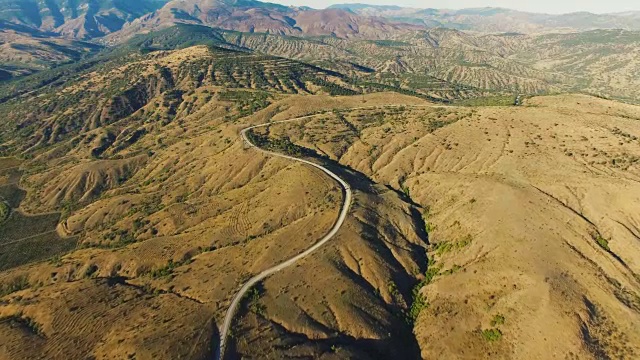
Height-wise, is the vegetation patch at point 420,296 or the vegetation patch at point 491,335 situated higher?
the vegetation patch at point 491,335

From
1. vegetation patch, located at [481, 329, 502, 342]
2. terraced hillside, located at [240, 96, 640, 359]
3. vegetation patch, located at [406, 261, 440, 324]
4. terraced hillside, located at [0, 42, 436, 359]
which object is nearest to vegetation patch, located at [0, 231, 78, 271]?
terraced hillside, located at [0, 42, 436, 359]

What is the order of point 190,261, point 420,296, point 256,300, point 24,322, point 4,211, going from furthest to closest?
point 4,211 → point 190,261 → point 420,296 → point 24,322 → point 256,300

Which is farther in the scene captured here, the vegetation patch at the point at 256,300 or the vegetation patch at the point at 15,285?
the vegetation patch at the point at 15,285

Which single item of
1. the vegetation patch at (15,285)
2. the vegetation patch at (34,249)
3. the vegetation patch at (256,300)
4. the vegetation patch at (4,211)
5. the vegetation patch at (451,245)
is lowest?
the vegetation patch at (4,211)

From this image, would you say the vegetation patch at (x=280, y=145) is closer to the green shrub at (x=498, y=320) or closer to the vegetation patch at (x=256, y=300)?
the vegetation patch at (x=256, y=300)

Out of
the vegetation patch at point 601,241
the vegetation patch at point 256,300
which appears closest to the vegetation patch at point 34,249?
the vegetation patch at point 256,300

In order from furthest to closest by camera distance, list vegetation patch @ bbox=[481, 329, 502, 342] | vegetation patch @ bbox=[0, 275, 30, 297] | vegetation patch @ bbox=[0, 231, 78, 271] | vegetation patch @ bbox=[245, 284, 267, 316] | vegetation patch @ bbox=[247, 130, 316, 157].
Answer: vegetation patch @ bbox=[247, 130, 316, 157] < vegetation patch @ bbox=[0, 231, 78, 271] < vegetation patch @ bbox=[0, 275, 30, 297] < vegetation patch @ bbox=[245, 284, 267, 316] < vegetation patch @ bbox=[481, 329, 502, 342]

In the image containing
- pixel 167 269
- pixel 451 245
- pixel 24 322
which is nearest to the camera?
pixel 24 322

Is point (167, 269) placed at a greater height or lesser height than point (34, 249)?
greater

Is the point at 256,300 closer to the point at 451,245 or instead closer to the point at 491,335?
the point at 491,335

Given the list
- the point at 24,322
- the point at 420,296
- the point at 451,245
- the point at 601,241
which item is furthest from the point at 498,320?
the point at 24,322

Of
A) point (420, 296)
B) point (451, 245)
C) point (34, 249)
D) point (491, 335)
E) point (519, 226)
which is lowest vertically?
point (34, 249)

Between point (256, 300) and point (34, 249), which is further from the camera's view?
point (34, 249)

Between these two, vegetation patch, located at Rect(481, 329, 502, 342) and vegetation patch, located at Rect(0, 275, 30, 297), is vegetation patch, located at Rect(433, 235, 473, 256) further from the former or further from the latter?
vegetation patch, located at Rect(0, 275, 30, 297)
